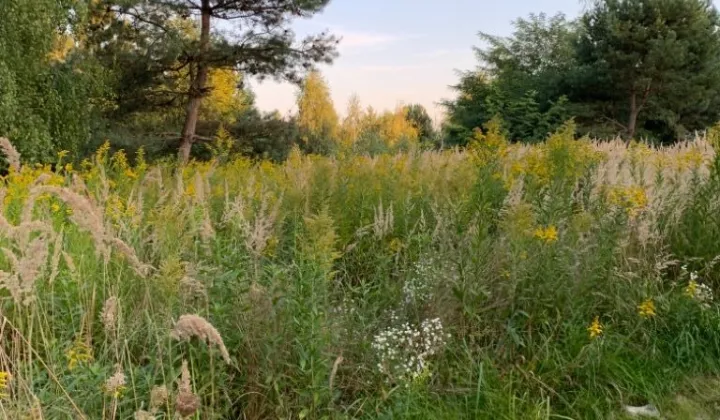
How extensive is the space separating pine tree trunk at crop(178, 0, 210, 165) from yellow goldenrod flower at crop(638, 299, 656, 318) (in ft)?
47.1

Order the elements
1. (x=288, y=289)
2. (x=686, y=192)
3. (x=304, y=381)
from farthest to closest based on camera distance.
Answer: (x=686, y=192)
(x=288, y=289)
(x=304, y=381)

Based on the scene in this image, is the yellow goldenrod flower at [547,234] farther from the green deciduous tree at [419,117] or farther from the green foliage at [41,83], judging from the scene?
the green deciduous tree at [419,117]

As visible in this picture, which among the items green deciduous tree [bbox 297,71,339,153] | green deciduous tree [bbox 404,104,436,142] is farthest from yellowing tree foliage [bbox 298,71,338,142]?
green deciduous tree [bbox 404,104,436,142]

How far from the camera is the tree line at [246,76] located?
12.9 metres

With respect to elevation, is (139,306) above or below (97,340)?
above

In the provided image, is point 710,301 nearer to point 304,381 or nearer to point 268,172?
point 304,381

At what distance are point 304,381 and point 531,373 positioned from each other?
1.09 meters

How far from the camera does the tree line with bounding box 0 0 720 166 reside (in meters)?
12.9

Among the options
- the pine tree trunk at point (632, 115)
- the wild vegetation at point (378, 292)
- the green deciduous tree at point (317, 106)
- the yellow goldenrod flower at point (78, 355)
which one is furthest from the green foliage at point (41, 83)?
the pine tree trunk at point (632, 115)

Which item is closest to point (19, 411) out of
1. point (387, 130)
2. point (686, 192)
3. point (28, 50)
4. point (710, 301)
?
point (710, 301)

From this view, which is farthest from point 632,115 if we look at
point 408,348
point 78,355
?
point 78,355

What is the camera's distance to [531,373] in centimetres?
266

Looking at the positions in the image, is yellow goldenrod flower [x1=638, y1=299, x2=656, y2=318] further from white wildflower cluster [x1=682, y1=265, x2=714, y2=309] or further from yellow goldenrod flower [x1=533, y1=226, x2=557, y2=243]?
yellow goldenrod flower [x1=533, y1=226, x2=557, y2=243]

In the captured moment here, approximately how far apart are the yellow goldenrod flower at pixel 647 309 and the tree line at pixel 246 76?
3.40m
